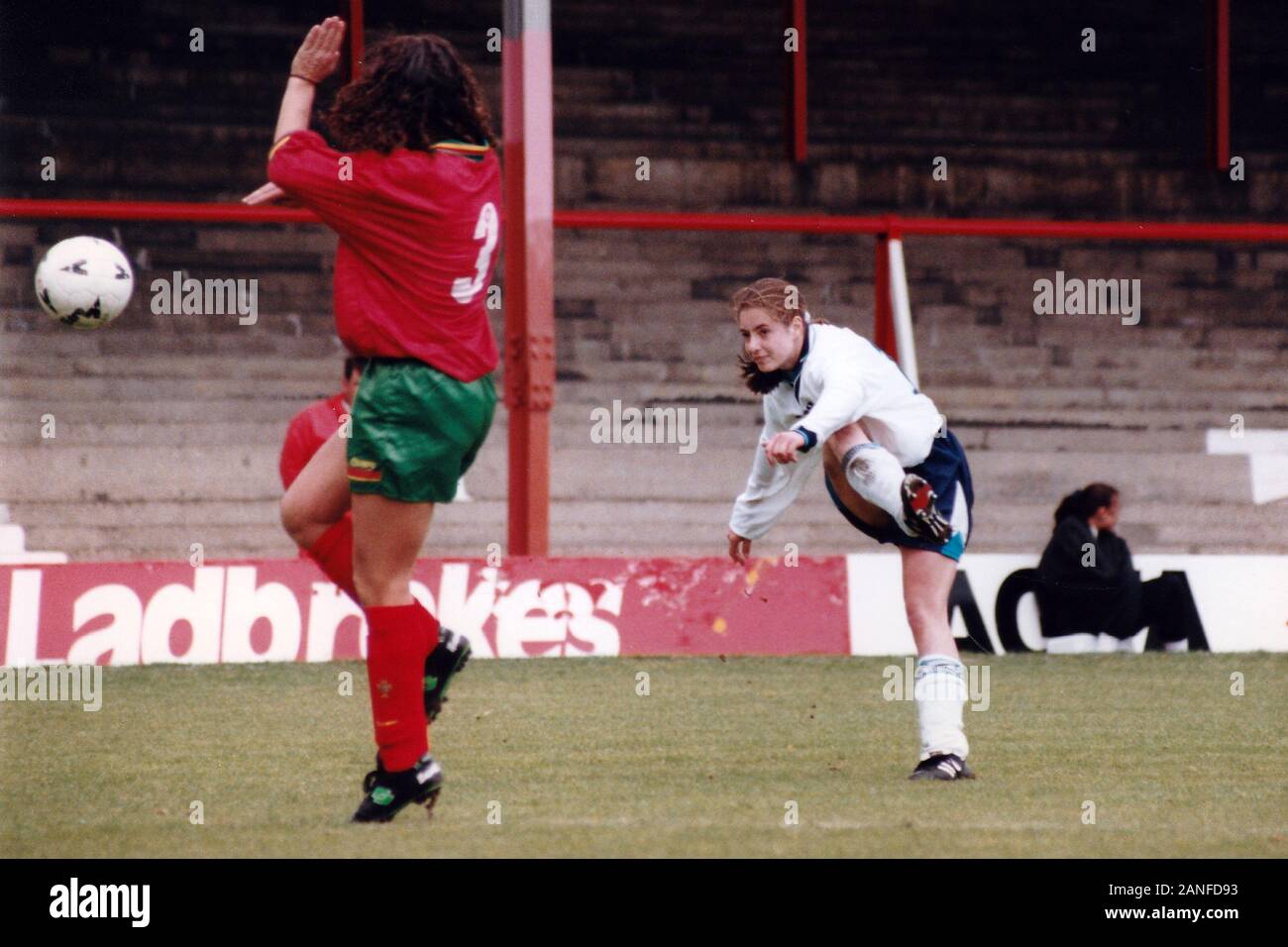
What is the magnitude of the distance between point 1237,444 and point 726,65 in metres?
4.91

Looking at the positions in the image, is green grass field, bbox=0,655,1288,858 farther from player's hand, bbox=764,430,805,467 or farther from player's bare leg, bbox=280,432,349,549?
player's hand, bbox=764,430,805,467

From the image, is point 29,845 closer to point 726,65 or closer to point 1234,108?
point 726,65

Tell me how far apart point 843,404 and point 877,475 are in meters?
0.26

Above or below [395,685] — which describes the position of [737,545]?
above

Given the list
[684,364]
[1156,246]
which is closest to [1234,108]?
[1156,246]

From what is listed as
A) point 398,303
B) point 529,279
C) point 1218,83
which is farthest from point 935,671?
point 1218,83

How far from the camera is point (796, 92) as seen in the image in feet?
44.3

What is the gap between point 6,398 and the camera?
13.4 meters

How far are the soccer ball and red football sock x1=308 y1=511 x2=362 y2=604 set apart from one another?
98.2 inches

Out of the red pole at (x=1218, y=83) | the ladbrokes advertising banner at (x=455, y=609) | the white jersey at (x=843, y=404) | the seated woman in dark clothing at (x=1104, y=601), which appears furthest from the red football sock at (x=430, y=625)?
the red pole at (x=1218, y=83)

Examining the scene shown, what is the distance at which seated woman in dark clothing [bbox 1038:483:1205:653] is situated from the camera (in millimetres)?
10055

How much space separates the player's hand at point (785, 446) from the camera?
5348mm

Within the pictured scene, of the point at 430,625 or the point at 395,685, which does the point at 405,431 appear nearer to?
the point at 430,625

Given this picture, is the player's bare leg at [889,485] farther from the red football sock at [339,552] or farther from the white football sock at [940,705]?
the red football sock at [339,552]
